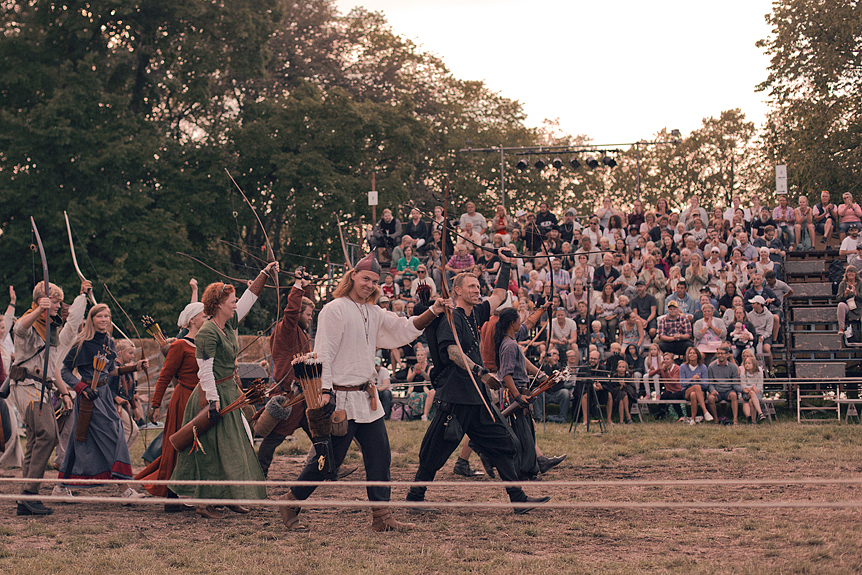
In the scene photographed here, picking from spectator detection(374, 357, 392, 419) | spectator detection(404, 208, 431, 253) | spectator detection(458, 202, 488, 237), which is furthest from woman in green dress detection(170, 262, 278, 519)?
spectator detection(458, 202, 488, 237)

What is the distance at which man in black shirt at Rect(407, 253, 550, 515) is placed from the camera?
271 inches

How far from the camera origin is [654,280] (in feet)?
52.5

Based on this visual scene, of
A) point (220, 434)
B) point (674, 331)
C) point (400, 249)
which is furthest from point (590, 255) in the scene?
point (220, 434)

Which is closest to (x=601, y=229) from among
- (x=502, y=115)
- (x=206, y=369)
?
(x=206, y=369)

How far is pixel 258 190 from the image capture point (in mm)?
29250

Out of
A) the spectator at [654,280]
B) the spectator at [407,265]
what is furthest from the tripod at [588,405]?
the spectator at [407,265]

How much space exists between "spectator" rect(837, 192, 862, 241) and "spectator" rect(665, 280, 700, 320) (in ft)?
14.2

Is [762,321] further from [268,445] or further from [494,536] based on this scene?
[494,536]

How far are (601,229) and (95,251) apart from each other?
1459cm

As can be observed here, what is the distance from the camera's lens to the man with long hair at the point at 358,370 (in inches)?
245

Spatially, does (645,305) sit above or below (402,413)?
above

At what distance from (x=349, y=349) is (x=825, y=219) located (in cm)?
1429

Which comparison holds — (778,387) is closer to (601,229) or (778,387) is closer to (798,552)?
(601,229)

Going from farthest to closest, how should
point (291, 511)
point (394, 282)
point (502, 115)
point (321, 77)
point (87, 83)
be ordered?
point (502, 115) → point (321, 77) → point (87, 83) → point (394, 282) → point (291, 511)
